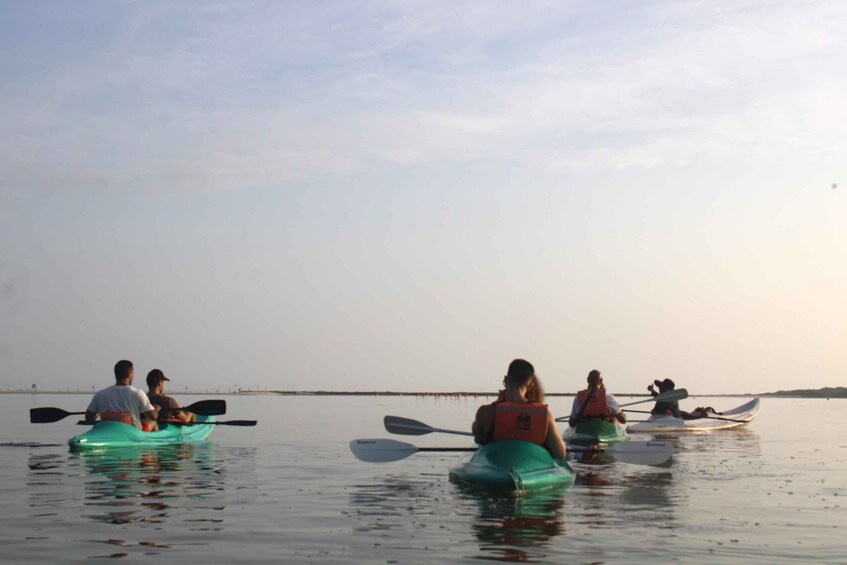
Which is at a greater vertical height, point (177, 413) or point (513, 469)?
point (177, 413)

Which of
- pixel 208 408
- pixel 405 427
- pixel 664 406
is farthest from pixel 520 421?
pixel 664 406

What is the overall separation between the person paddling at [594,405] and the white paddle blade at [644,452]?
4808 mm

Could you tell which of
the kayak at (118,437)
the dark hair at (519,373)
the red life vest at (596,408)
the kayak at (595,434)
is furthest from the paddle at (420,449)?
the kayak at (118,437)

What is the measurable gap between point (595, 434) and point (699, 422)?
40.5 feet

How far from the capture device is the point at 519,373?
12.0m

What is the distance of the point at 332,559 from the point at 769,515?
5354mm

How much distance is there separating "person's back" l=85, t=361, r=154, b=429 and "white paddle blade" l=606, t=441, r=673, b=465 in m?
8.95

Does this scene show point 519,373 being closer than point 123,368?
Yes

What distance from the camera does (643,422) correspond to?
96.2ft

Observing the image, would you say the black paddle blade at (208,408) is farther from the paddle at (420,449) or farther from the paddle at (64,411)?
the paddle at (420,449)

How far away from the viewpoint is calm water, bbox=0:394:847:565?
8.02 metres

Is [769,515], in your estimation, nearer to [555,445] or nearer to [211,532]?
[555,445]

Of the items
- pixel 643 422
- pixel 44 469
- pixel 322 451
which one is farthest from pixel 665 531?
pixel 643 422

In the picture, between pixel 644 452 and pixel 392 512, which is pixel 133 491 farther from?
pixel 644 452
